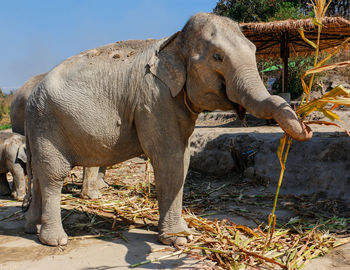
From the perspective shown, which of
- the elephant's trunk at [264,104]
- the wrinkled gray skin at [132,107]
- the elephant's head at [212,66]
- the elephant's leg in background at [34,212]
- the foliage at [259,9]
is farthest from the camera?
the foliage at [259,9]

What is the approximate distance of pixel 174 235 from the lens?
287cm

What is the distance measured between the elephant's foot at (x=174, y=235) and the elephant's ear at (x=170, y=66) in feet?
3.82

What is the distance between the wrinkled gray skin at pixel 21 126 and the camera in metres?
4.50

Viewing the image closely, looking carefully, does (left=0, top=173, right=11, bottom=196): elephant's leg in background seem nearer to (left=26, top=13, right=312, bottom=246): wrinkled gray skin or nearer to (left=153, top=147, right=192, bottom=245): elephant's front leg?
(left=26, top=13, right=312, bottom=246): wrinkled gray skin

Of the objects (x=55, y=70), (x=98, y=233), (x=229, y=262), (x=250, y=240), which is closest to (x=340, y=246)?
(x=250, y=240)

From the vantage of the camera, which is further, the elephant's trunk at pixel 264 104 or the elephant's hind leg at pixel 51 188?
the elephant's hind leg at pixel 51 188

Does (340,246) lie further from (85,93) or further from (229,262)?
(85,93)

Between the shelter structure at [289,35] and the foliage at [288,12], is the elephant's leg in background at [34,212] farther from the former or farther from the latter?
the foliage at [288,12]

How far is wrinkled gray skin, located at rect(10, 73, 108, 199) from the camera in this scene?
14.8 feet

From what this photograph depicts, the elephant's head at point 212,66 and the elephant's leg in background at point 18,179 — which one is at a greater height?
the elephant's head at point 212,66

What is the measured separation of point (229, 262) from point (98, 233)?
1.36m

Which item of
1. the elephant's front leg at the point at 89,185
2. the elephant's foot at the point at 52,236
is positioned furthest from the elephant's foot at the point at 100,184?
the elephant's foot at the point at 52,236

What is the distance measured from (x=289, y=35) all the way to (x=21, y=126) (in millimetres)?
7501

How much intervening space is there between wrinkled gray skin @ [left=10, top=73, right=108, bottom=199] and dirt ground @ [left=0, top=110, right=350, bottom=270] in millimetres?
277
